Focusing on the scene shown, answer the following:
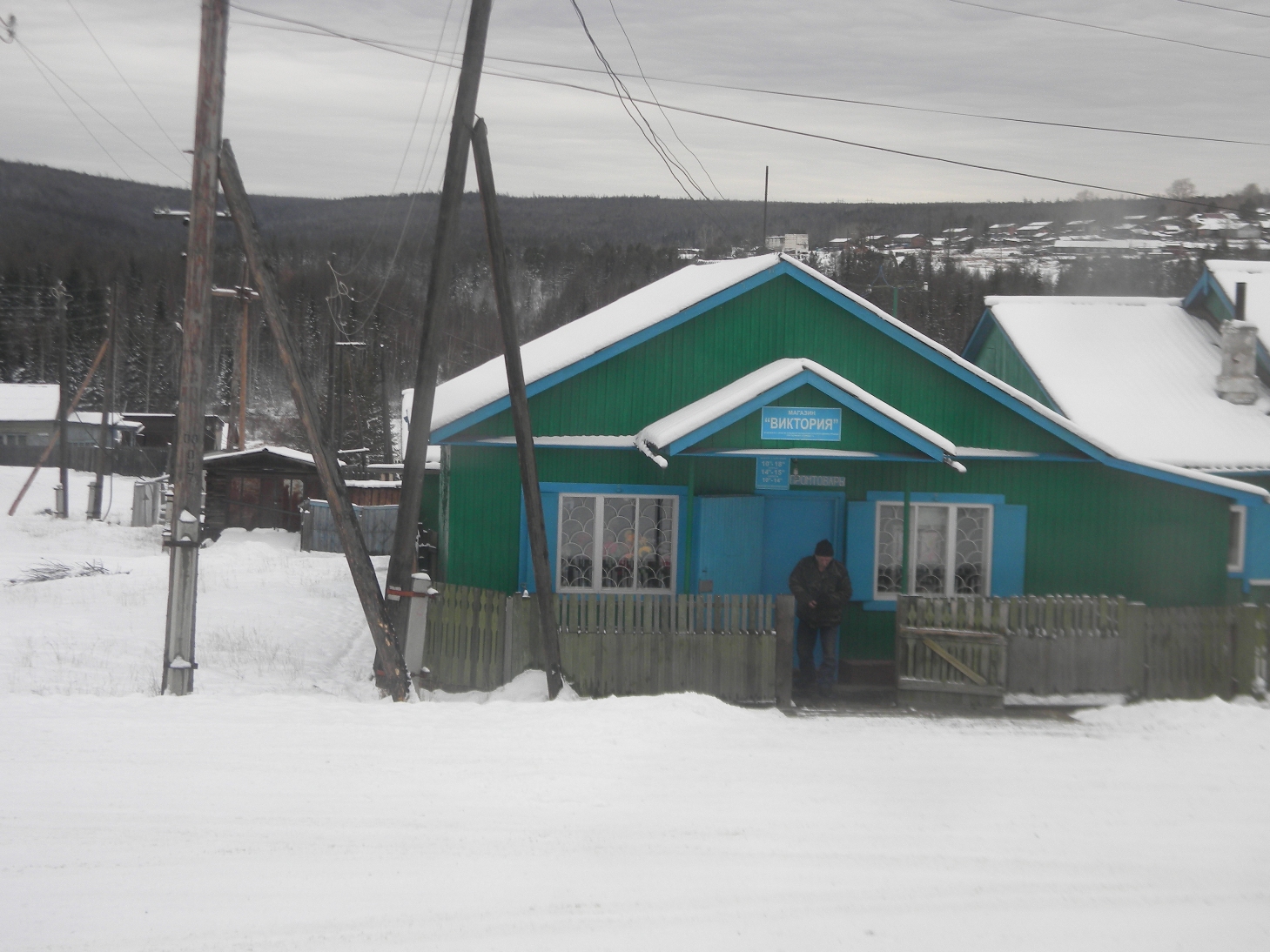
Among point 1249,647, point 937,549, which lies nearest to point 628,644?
point 937,549

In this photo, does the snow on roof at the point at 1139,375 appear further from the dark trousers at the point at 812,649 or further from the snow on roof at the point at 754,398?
the dark trousers at the point at 812,649

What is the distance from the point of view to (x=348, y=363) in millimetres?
63312

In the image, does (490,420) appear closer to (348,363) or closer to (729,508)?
(729,508)

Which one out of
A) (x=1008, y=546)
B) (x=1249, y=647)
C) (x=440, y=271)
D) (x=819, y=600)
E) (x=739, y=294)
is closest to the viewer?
(x=440, y=271)

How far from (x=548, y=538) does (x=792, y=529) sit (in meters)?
3.04

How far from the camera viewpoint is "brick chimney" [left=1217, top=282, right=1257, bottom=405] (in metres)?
16.3

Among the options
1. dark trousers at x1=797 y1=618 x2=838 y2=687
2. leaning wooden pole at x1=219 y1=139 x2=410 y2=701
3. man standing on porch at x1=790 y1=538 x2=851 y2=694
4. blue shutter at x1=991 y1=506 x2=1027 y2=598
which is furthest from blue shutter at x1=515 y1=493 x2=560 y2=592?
blue shutter at x1=991 y1=506 x2=1027 y2=598

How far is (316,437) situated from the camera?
9102mm

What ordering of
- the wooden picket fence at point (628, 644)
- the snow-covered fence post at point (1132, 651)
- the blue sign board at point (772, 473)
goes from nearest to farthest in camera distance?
the wooden picket fence at point (628, 644) < the snow-covered fence post at point (1132, 651) < the blue sign board at point (772, 473)

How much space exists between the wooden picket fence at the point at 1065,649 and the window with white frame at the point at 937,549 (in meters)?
1.75

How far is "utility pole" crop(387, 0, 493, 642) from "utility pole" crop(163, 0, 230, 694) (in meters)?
1.88

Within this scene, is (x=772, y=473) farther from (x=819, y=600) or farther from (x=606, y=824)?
(x=606, y=824)

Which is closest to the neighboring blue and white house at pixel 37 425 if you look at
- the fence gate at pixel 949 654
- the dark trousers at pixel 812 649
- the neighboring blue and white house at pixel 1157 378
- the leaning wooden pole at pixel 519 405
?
the neighboring blue and white house at pixel 1157 378

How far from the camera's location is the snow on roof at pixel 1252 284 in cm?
1744
